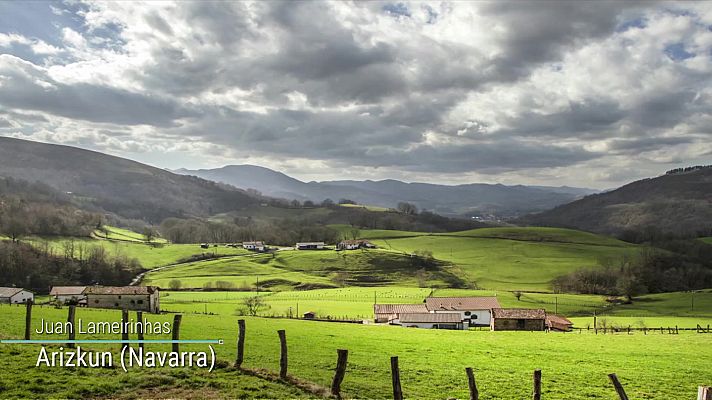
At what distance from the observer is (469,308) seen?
90250 millimetres

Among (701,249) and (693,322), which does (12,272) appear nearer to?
(693,322)

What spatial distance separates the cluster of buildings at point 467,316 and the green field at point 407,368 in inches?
951

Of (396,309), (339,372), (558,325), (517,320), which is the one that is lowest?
(558,325)

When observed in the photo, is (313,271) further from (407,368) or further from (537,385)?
(537,385)

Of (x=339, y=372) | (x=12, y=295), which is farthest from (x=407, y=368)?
(x=12, y=295)

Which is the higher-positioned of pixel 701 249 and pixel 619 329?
pixel 701 249

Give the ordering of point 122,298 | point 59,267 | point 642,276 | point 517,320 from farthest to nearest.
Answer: point 59,267
point 642,276
point 122,298
point 517,320

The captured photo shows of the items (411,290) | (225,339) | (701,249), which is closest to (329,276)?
(411,290)

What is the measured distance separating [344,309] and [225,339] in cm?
5548

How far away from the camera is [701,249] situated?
184250mm

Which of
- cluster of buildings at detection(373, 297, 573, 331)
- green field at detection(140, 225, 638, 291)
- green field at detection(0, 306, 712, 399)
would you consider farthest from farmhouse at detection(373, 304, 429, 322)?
green field at detection(140, 225, 638, 291)

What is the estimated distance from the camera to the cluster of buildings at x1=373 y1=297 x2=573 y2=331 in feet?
250

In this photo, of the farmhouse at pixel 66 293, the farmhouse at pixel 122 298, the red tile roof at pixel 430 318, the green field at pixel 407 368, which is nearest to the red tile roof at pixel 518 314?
the red tile roof at pixel 430 318

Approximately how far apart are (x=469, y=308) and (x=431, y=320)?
474 inches
